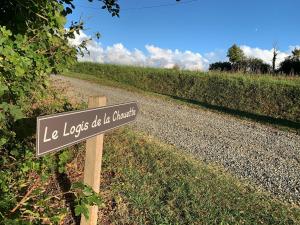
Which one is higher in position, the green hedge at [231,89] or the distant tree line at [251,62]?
the distant tree line at [251,62]

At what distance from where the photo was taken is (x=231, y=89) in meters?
15.3

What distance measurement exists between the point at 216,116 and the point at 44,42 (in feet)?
30.0

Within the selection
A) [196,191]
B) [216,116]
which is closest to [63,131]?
[196,191]

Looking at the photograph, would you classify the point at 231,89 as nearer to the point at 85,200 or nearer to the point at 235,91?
the point at 235,91

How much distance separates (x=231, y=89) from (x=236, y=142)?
7325 mm

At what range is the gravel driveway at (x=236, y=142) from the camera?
19.7 ft

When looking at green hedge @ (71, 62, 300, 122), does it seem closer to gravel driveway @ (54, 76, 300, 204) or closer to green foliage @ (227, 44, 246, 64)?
gravel driveway @ (54, 76, 300, 204)

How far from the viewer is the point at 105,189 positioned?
4465mm

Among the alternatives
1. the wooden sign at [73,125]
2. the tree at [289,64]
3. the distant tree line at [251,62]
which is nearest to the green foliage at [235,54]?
the distant tree line at [251,62]

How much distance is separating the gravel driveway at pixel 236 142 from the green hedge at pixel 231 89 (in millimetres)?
2351

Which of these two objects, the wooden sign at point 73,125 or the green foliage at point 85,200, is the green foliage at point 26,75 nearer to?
the green foliage at point 85,200

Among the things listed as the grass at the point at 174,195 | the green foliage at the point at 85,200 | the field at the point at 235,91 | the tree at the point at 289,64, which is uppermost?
the tree at the point at 289,64

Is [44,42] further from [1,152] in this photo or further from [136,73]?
[136,73]

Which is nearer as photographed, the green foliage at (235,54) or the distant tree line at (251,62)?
the distant tree line at (251,62)
